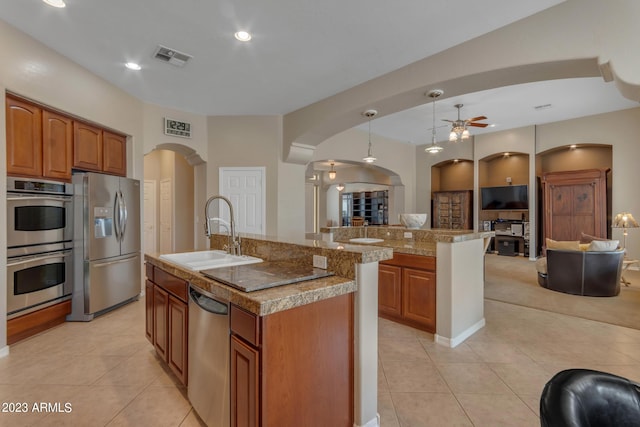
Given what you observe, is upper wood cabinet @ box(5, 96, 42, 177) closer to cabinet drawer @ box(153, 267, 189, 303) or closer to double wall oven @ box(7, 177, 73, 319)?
double wall oven @ box(7, 177, 73, 319)

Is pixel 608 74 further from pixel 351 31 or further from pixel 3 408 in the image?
pixel 3 408

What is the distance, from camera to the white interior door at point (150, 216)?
7.24 meters

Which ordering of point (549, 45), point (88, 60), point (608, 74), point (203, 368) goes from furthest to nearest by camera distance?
point (88, 60) < point (549, 45) < point (608, 74) < point (203, 368)

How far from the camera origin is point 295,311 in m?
1.43

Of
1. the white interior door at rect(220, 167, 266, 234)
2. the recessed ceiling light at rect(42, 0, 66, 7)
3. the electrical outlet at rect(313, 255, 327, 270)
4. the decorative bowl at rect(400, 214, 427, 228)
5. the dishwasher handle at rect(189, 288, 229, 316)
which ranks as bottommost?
the dishwasher handle at rect(189, 288, 229, 316)

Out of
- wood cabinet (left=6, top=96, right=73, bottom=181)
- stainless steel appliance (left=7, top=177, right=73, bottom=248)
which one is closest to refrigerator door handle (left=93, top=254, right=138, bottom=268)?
stainless steel appliance (left=7, top=177, right=73, bottom=248)

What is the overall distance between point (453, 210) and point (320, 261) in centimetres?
827

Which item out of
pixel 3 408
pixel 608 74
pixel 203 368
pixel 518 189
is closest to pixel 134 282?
pixel 3 408

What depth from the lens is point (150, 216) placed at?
7289 millimetres

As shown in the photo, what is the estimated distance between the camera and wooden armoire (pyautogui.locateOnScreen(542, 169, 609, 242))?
22.2 feet

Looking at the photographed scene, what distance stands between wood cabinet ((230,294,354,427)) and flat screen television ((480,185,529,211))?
26.6ft

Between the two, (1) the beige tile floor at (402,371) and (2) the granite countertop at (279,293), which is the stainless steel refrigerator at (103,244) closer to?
(1) the beige tile floor at (402,371)

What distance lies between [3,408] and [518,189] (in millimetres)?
9614

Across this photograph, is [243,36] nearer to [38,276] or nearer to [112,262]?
[112,262]
